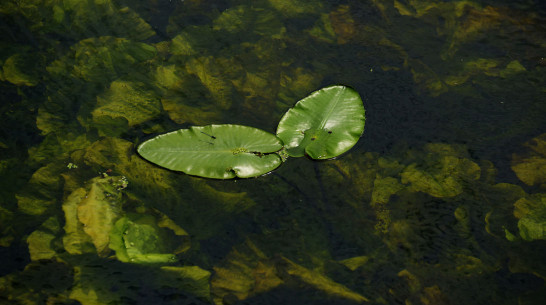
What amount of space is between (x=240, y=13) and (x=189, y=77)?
48cm

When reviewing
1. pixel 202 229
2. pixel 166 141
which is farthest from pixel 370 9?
pixel 202 229

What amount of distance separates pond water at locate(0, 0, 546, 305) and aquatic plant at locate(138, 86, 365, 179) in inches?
1.9

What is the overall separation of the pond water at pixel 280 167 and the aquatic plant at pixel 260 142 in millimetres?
48

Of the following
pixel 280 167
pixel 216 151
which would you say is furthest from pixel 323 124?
pixel 216 151

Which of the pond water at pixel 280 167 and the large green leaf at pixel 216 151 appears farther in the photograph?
the large green leaf at pixel 216 151

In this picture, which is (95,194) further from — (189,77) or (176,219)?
(189,77)

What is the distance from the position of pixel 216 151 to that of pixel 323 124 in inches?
16.6

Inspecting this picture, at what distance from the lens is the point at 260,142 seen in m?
1.55

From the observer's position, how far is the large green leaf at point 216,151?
1.49 metres

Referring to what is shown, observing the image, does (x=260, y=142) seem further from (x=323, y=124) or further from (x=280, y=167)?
(x=323, y=124)

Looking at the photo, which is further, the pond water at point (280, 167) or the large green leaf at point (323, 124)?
the large green leaf at point (323, 124)

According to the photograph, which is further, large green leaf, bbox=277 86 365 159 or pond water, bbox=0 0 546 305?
large green leaf, bbox=277 86 365 159

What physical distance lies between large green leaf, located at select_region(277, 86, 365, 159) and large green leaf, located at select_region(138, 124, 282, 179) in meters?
0.08

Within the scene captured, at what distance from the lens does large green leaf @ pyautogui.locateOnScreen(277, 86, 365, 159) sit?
1.57 meters
